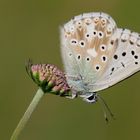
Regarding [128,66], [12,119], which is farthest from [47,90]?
[12,119]

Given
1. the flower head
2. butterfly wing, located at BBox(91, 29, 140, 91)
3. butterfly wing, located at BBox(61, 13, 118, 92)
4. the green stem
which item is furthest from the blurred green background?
the green stem

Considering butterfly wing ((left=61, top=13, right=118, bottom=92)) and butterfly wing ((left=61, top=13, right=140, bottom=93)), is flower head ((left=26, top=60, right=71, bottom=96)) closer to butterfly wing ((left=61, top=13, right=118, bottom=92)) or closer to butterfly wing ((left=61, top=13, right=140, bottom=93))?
butterfly wing ((left=61, top=13, right=140, bottom=93))

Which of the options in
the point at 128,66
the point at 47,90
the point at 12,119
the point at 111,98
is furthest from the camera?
the point at 111,98

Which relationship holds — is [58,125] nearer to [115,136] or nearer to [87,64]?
[115,136]

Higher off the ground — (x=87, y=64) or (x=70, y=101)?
(x=87, y=64)

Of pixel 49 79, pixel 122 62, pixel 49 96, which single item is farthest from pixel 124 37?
pixel 49 96

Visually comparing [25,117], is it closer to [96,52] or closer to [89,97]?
[89,97]

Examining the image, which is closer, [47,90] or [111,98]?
[47,90]
